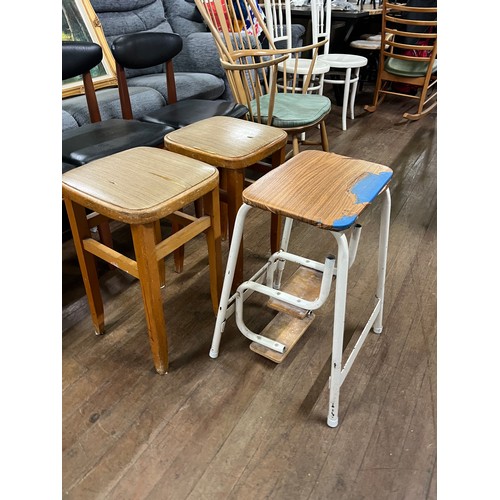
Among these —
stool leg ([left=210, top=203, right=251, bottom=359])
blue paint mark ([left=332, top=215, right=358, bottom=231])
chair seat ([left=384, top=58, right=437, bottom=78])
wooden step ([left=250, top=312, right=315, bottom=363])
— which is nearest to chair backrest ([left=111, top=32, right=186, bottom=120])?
stool leg ([left=210, top=203, right=251, bottom=359])

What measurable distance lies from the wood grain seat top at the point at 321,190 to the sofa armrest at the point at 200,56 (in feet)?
6.14

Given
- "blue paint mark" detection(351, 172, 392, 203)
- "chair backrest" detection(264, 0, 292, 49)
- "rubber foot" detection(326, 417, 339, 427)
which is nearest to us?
"blue paint mark" detection(351, 172, 392, 203)

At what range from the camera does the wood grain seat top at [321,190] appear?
2.93 feet

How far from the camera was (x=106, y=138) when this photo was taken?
147cm

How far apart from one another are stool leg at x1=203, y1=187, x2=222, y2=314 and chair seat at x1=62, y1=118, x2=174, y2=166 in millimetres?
406

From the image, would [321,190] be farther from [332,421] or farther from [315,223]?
[332,421]

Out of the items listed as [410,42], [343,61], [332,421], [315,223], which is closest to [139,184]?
[315,223]

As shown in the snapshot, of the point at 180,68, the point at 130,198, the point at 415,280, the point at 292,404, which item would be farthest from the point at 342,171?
the point at 180,68

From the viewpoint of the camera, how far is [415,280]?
1653 millimetres

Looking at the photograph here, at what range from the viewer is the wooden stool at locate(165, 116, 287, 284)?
128 cm

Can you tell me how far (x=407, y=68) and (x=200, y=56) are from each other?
1.82 m

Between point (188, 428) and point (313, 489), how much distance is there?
14.1 inches

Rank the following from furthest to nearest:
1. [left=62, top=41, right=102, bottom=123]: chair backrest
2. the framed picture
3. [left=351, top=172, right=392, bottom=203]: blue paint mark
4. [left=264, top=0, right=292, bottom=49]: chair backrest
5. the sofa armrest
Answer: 1. the sofa armrest
2. [left=264, top=0, right=292, bottom=49]: chair backrest
3. the framed picture
4. [left=62, top=41, right=102, bottom=123]: chair backrest
5. [left=351, top=172, right=392, bottom=203]: blue paint mark

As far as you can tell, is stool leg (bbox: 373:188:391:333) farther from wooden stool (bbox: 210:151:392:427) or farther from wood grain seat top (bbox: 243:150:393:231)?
wood grain seat top (bbox: 243:150:393:231)
